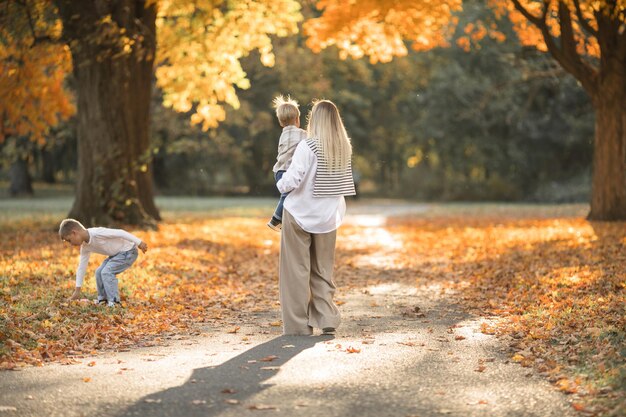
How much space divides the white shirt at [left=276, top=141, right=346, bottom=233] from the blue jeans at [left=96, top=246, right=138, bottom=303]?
2077mm

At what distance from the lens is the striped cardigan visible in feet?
25.5

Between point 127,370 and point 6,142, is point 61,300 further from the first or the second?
point 6,142

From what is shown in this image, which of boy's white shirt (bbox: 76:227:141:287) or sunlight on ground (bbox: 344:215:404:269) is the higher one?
boy's white shirt (bbox: 76:227:141:287)

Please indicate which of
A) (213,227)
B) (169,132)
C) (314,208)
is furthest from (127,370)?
(169,132)

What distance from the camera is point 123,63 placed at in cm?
1795

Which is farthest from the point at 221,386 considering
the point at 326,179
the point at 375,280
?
the point at 375,280

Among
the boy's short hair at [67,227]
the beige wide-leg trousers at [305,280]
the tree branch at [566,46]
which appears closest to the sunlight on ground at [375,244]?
the tree branch at [566,46]

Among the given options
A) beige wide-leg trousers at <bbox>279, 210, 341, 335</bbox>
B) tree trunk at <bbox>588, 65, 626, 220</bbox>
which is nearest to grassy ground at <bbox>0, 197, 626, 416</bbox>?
tree trunk at <bbox>588, 65, 626, 220</bbox>

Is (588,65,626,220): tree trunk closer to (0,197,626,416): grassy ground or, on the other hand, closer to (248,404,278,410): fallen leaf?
(0,197,626,416): grassy ground

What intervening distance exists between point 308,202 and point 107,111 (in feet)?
36.1

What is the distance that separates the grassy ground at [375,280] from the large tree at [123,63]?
1357mm

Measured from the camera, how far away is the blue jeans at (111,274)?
8.88 meters

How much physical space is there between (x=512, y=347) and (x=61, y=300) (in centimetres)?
454

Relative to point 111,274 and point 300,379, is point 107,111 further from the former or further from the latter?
point 300,379
